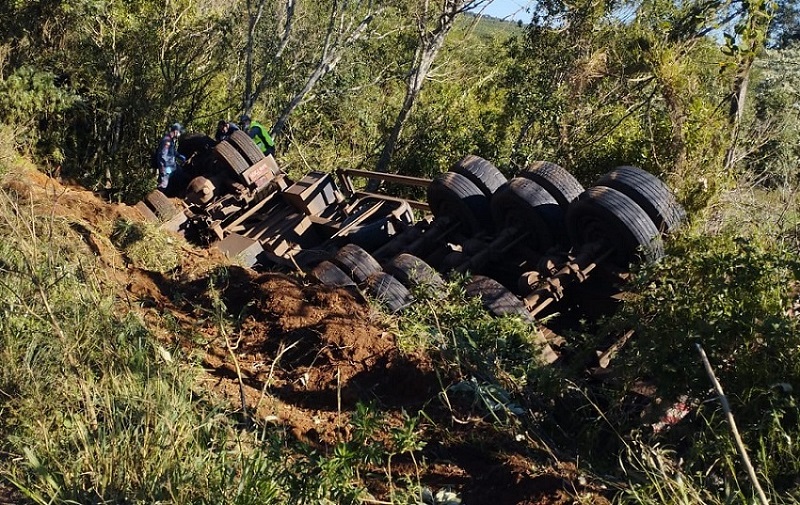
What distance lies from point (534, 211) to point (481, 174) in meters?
1.14

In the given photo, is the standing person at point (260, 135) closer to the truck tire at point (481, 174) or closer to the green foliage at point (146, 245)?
the green foliage at point (146, 245)

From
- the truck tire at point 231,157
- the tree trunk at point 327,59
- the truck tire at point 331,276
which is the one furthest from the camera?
the tree trunk at point 327,59

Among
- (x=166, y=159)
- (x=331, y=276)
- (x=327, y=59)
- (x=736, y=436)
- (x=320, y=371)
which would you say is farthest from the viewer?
(x=327, y=59)

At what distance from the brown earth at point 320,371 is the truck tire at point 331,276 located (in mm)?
142

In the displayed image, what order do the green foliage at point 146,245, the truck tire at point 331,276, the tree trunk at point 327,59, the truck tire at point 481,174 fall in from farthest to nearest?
the tree trunk at point 327,59
the truck tire at point 481,174
the green foliage at point 146,245
the truck tire at point 331,276

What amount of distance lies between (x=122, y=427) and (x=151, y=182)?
10.8 metres

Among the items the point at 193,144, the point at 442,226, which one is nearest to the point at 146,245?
the point at 442,226

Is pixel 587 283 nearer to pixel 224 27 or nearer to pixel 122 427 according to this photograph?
pixel 122 427

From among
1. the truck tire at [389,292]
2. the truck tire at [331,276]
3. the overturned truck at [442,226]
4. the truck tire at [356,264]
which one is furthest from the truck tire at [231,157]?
the truck tire at [389,292]

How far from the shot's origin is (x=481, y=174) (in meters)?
8.24

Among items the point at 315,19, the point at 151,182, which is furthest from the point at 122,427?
the point at 315,19

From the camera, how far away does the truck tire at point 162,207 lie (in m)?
9.09

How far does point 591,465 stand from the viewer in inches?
161

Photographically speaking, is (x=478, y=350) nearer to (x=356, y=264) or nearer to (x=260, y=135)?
(x=356, y=264)
